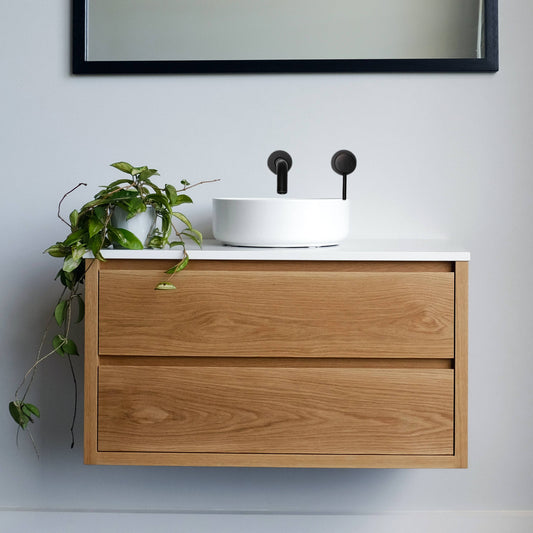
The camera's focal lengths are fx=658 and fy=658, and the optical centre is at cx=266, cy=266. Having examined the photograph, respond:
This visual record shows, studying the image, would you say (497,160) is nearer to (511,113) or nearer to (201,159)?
(511,113)

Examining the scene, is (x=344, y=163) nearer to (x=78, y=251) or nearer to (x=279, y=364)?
(x=279, y=364)

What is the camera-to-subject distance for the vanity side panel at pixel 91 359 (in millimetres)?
1281

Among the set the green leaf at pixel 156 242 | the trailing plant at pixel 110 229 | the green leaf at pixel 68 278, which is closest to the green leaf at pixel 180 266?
the trailing plant at pixel 110 229

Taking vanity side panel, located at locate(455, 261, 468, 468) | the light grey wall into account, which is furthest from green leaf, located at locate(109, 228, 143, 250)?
vanity side panel, located at locate(455, 261, 468, 468)

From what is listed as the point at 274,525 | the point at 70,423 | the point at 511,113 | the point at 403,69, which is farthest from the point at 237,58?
the point at 274,525

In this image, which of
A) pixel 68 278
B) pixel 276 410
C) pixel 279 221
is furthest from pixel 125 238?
pixel 276 410

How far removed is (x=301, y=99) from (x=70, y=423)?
99 cm

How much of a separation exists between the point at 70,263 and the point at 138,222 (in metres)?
0.16

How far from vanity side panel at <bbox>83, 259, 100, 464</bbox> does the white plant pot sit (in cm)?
9

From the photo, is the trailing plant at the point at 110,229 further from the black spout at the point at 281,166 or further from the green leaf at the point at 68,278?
the black spout at the point at 281,166

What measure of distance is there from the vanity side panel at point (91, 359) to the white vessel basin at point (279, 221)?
0.28 meters

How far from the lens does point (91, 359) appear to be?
50.8 inches

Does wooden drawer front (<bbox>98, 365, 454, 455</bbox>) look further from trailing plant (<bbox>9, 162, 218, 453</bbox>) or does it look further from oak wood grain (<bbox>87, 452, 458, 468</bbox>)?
trailing plant (<bbox>9, 162, 218, 453</bbox>)

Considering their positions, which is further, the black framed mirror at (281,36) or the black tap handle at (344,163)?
the black framed mirror at (281,36)
